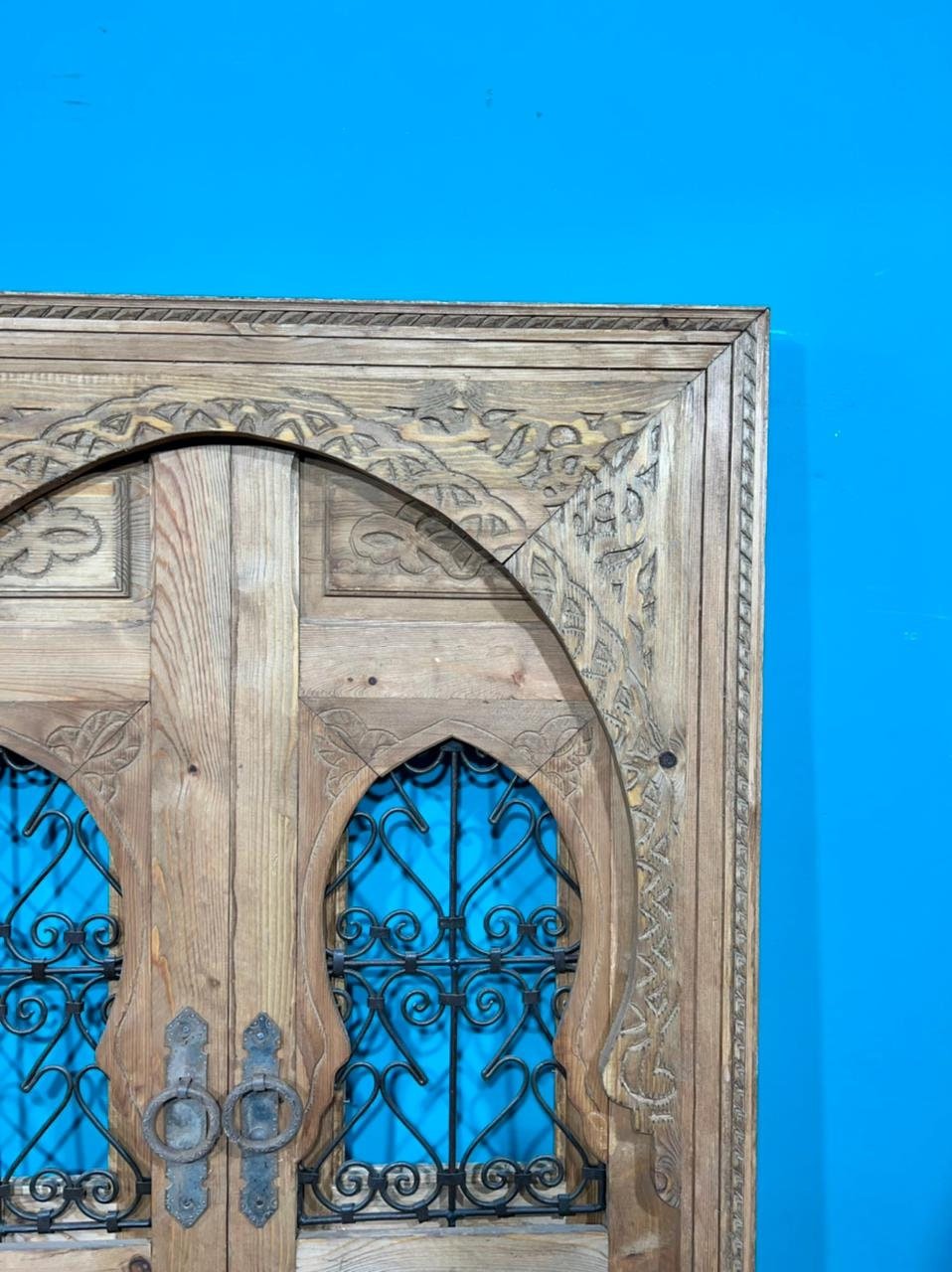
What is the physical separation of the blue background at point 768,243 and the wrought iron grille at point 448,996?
0.86 ft

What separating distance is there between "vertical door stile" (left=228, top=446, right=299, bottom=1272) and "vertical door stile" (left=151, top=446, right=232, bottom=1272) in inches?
0.6

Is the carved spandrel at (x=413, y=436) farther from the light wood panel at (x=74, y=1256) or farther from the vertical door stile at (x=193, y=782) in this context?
the light wood panel at (x=74, y=1256)

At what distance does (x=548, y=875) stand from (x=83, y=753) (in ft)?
1.85

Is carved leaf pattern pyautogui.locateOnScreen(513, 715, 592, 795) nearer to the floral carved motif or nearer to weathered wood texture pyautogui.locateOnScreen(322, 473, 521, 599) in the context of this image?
weathered wood texture pyautogui.locateOnScreen(322, 473, 521, 599)

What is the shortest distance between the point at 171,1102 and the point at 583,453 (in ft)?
2.87

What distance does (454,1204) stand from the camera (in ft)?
3.97

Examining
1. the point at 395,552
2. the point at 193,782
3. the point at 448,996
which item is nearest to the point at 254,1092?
the point at 448,996

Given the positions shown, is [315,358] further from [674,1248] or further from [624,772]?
[674,1248]

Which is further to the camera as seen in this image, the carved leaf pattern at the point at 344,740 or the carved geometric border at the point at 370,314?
the carved leaf pattern at the point at 344,740

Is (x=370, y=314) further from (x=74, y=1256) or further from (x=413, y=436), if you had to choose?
(x=74, y=1256)

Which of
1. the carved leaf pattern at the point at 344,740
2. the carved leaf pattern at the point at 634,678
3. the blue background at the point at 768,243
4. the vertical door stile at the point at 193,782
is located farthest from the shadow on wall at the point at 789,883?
the vertical door stile at the point at 193,782

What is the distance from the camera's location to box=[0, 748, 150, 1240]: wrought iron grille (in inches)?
46.8

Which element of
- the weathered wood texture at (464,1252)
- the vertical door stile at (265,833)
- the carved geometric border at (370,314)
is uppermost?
the carved geometric border at (370,314)

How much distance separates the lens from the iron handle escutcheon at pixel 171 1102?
1164 mm
